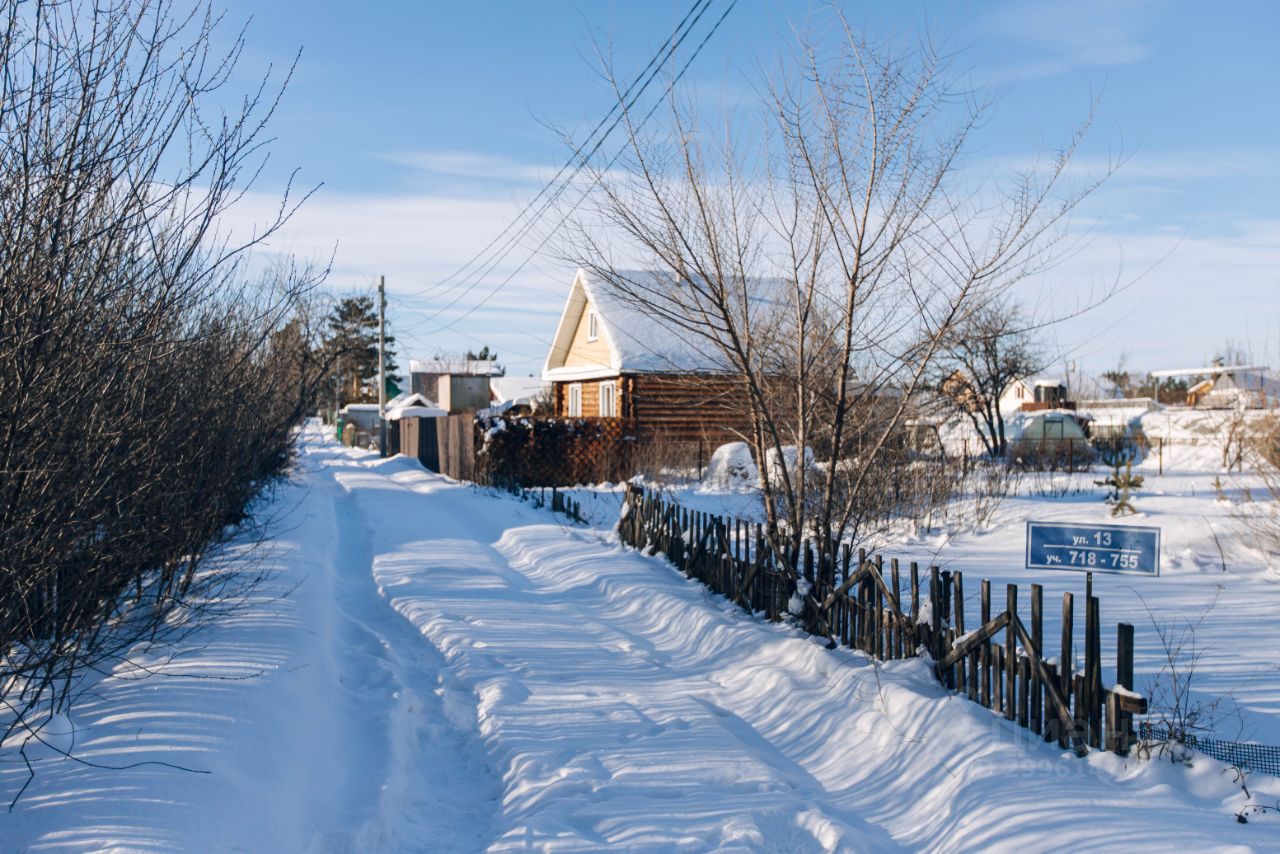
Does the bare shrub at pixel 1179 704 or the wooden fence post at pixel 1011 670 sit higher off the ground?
the wooden fence post at pixel 1011 670

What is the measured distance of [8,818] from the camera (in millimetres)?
3828

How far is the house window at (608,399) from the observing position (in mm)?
28828

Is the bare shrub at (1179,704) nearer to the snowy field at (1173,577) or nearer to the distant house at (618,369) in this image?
the snowy field at (1173,577)

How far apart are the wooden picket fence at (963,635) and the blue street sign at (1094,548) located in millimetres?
314

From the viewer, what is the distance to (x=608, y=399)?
29516 mm

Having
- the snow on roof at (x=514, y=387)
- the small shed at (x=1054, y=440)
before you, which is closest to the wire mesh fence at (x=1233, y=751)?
the small shed at (x=1054, y=440)

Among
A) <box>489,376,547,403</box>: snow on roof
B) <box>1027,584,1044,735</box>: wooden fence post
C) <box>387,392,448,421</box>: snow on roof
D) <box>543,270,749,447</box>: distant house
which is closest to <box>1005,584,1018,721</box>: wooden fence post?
<box>1027,584,1044,735</box>: wooden fence post

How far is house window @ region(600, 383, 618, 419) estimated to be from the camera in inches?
1135

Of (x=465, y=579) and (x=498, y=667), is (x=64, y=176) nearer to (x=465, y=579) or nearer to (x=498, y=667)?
(x=498, y=667)

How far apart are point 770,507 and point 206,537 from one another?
16.3ft

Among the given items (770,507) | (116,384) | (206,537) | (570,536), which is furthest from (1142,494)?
(116,384)

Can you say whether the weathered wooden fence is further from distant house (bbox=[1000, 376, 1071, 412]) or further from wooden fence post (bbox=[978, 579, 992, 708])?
distant house (bbox=[1000, 376, 1071, 412])

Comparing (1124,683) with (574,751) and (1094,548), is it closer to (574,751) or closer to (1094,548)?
(1094,548)

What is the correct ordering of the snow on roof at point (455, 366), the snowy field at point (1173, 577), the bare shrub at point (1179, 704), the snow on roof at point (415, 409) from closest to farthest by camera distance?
the bare shrub at point (1179, 704), the snowy field at point (1173, 577), the snow on roof at point (415, 409), the snow on roof at point (455, 366)
